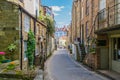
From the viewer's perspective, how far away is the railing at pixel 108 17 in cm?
1700

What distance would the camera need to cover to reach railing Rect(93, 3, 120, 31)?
17.0m

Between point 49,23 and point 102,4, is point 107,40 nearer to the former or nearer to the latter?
point 102,4

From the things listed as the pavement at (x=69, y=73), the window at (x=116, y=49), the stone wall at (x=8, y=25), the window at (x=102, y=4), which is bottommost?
the pavement at (x=69, y=73)

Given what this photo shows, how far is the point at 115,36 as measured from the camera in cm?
1839

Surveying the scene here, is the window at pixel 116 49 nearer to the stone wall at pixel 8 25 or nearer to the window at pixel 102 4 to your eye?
the window at pixel 102 4

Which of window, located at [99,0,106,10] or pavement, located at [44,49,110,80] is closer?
pavement, located at [44,49,110,80]

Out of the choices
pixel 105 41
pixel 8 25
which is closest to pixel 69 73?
pixel 105 41

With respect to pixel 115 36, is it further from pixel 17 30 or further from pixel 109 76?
pixel 17 30

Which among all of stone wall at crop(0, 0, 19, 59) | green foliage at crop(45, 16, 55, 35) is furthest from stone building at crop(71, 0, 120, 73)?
green foliage at crop(45, 16, 55, 35)

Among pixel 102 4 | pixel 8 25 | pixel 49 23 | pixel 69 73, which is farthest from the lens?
pixel 49 23

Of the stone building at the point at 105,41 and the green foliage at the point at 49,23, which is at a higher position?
the green foliage at the point at 49,23

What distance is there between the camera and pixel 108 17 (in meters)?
18.6

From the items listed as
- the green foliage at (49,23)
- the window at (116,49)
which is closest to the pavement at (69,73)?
the window at (116,49)

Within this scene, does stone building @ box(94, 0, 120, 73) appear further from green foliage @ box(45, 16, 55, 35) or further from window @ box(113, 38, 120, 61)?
green foliage @ box(45, 16, 55, 35)
